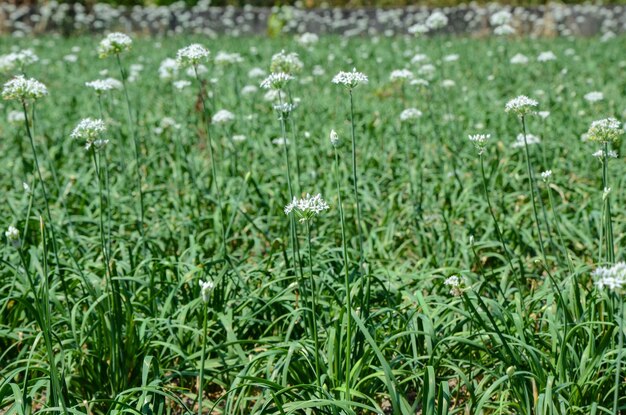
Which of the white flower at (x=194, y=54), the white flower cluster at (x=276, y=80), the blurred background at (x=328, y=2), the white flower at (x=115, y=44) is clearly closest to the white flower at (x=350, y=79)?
the white flower cluster at (x=276, y=80)

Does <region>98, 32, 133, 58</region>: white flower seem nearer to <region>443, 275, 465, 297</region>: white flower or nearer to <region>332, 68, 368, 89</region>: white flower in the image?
<region>332, 68, 368, 89</region>: white flower

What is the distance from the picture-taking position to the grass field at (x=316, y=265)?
2.44m

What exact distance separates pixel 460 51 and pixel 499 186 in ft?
24.9

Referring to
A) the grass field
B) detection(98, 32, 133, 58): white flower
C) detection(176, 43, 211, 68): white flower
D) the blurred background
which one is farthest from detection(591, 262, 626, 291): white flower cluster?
the blurred background

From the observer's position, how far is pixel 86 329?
2920 millimetres

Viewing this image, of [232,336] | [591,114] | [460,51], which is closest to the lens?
[232,336]

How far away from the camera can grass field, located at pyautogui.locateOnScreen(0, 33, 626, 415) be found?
8.00 ft

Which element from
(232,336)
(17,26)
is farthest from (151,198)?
(17,26)

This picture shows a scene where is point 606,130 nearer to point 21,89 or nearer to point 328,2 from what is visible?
point 21,89

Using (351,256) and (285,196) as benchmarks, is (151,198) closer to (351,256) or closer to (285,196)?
(285,196)

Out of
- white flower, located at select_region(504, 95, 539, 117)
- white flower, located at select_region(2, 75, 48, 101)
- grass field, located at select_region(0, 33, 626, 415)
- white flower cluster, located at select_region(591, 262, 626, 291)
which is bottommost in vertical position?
grass field, located at select_region(0, 33, 626, 415)

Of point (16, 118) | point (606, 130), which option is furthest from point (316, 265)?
point (16, 118)

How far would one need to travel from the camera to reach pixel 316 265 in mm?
3311

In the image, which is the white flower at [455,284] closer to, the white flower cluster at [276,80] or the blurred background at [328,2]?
the white flower cluster at [276,80]
